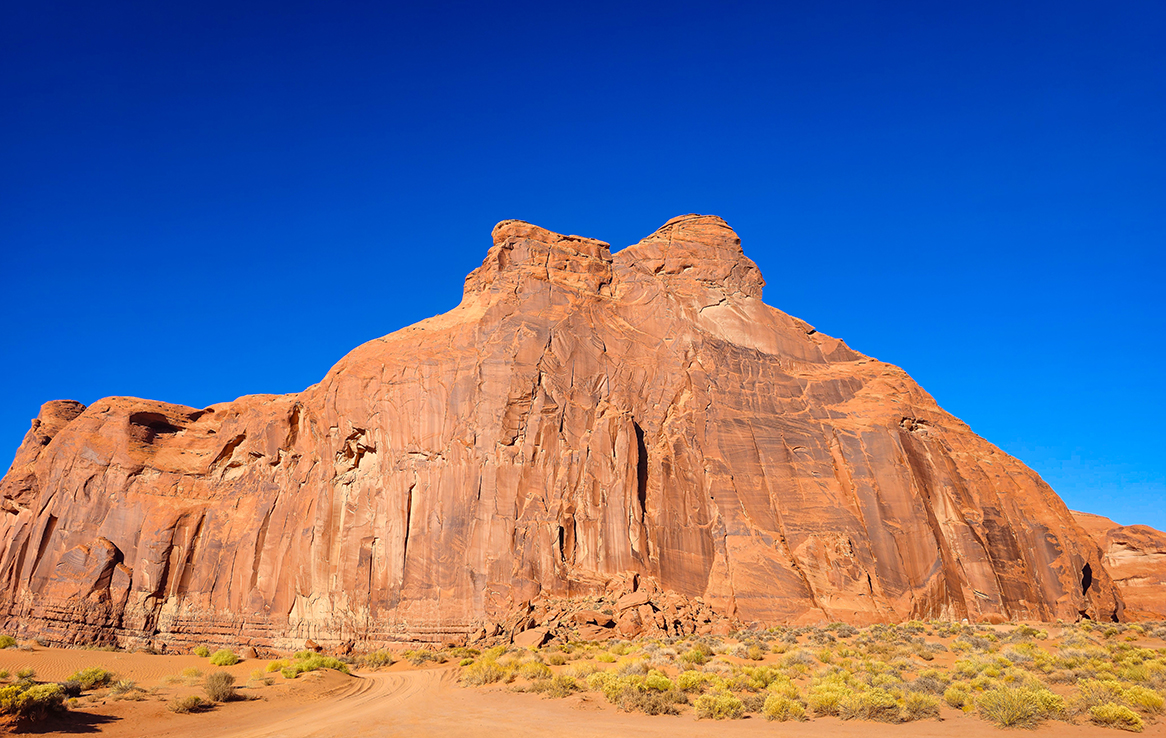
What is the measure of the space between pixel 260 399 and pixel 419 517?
27.8 m

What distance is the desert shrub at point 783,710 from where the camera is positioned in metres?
16.5

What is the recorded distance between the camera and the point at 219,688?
67.2 feet

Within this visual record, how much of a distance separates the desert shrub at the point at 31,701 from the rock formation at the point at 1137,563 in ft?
223

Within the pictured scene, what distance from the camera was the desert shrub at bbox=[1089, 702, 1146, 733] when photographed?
14.2m

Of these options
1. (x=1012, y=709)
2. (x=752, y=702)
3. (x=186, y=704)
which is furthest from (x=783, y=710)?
(x=186, y=704)

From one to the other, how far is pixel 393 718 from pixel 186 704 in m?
5.78

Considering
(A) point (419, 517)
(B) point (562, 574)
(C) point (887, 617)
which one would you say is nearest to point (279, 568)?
(A) point (419, 517)

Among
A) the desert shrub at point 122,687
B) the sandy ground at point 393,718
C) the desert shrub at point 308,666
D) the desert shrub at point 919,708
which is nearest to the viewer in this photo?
the sandy ground at point 393,718

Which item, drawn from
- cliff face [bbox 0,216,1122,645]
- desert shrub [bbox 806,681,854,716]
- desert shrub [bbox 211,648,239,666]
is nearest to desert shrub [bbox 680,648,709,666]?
desert shrub [bbox 806,681,854,716]

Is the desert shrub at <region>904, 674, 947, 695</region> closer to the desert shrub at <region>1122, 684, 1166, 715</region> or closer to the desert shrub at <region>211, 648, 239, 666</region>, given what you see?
the desert shrub at <region>1122, 684, 1166, 715</region>

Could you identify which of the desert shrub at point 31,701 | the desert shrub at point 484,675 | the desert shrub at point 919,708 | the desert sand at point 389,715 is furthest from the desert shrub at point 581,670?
the desert shrub at point 31,701

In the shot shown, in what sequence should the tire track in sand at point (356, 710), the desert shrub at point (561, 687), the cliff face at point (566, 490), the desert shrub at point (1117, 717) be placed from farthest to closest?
the cliff face at point (566, 490), the desert shrub at point (561, 687), the tire track in sand at point (356, 710), the desert shrub at point (1117, 717)

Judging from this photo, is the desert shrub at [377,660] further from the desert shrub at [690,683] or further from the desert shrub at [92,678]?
the desert shrub at [690,683]

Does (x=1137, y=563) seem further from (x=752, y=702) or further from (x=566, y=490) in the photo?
(x=752, y=702)
